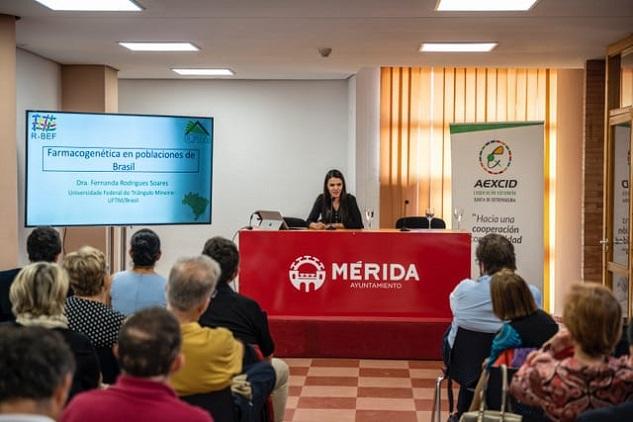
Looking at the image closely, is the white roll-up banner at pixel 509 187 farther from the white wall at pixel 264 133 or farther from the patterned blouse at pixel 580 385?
the patterned blouse at pixel 580 385

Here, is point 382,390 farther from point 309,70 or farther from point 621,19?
point 309,70

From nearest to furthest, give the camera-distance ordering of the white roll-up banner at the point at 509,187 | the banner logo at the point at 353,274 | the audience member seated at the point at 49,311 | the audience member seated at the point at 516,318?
the audience member seated at the point at 49,311, the audience member seated at the point at 516,318, the banner logo at the point at 353,274, the white roll-up banner at the point at 509,187

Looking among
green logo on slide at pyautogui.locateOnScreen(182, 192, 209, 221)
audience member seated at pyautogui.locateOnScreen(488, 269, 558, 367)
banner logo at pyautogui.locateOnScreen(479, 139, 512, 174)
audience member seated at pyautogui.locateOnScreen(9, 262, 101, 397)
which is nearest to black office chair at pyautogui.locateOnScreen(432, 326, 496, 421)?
audience member seated at pyautogui.locateOnScreen(488, 269, 558, 367)

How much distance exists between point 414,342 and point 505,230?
219cm

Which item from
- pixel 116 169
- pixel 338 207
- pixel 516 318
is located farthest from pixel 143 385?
pixel 116 169

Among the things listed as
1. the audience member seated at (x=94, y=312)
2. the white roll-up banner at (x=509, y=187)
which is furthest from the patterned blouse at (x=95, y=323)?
the white roll-up banner at (x=509, y=187)

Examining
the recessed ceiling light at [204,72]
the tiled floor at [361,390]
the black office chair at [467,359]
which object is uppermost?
the recessed ceiling light at [204,72]

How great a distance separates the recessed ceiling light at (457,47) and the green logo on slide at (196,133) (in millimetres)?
2261

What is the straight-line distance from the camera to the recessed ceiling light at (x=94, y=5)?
19.8ft

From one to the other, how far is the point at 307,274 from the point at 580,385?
440 centimetres

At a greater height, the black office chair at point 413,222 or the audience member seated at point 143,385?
the black office chair at point 413,222

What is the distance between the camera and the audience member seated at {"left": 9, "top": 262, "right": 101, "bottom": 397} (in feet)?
10.7

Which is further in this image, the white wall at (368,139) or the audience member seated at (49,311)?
the white wall at (368,139)

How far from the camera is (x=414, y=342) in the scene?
23.3 ft
